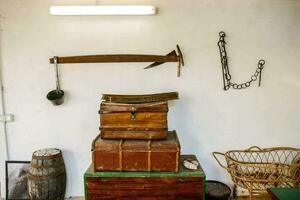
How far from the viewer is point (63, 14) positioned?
→ 328 centimetres

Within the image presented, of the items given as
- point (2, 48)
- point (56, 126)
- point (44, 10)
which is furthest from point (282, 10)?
point (2, 48)

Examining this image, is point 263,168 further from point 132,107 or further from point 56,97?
point 56,97

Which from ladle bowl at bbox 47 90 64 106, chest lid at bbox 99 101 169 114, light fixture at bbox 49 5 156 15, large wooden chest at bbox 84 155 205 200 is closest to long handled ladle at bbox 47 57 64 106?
ladle bowl at bbox 47 90 64 106

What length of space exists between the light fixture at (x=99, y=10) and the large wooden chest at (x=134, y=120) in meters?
0.97

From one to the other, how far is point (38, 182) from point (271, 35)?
3137 millimetres

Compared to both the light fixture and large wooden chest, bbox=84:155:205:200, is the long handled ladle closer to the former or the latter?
the light fixture

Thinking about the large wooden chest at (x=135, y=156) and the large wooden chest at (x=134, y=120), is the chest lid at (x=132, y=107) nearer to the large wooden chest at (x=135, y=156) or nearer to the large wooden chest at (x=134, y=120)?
the large wooden chest at (x=134, y=120)

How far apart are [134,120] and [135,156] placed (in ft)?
1.21

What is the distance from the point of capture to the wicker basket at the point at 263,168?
10.8ft

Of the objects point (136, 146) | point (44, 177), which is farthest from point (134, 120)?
point (44, 177)

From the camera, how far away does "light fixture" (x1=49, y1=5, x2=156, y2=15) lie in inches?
125

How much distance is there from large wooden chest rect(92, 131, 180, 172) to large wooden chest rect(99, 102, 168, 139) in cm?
13

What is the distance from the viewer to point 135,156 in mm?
3037

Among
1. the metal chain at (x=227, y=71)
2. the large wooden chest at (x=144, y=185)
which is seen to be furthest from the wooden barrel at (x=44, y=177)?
the metal chain at (x=227, y=71)
